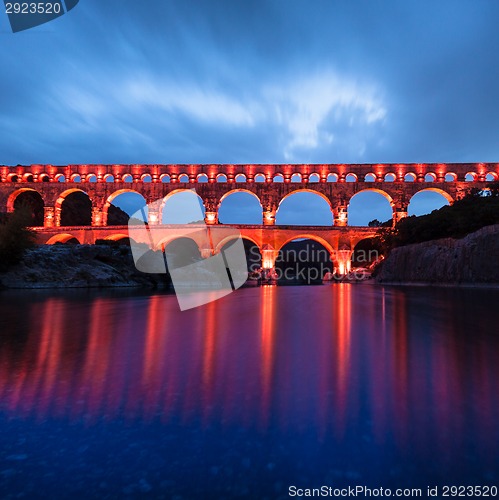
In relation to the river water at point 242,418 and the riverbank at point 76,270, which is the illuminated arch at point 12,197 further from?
the river water at point 242,418

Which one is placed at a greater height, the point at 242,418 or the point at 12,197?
the point at 12,197

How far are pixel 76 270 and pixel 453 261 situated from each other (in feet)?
67.7

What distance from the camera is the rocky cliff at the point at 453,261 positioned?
14.3 m

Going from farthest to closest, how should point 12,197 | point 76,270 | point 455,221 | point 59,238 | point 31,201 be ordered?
point 31,201 < point 12,197 < point 59,238 < point 76,270 < point 455,221

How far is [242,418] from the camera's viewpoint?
177cm

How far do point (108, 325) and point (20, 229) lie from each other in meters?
17.0

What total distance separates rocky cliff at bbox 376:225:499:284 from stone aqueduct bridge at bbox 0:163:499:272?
14957mm

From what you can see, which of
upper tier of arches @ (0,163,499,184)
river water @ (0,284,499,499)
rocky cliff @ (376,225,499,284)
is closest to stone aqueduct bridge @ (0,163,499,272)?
upper tier of arches @ (0,163,499,184)

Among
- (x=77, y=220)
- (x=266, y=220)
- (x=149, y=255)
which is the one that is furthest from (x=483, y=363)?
(x=77, y=220)

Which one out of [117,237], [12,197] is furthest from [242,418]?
[12,197]

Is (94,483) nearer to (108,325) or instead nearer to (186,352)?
(186,352)

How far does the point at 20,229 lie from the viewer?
62.0 ft

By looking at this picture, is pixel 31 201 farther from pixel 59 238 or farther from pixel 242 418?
pixel 242 418

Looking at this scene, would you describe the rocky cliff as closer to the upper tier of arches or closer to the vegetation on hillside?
the vegetation on hillside
